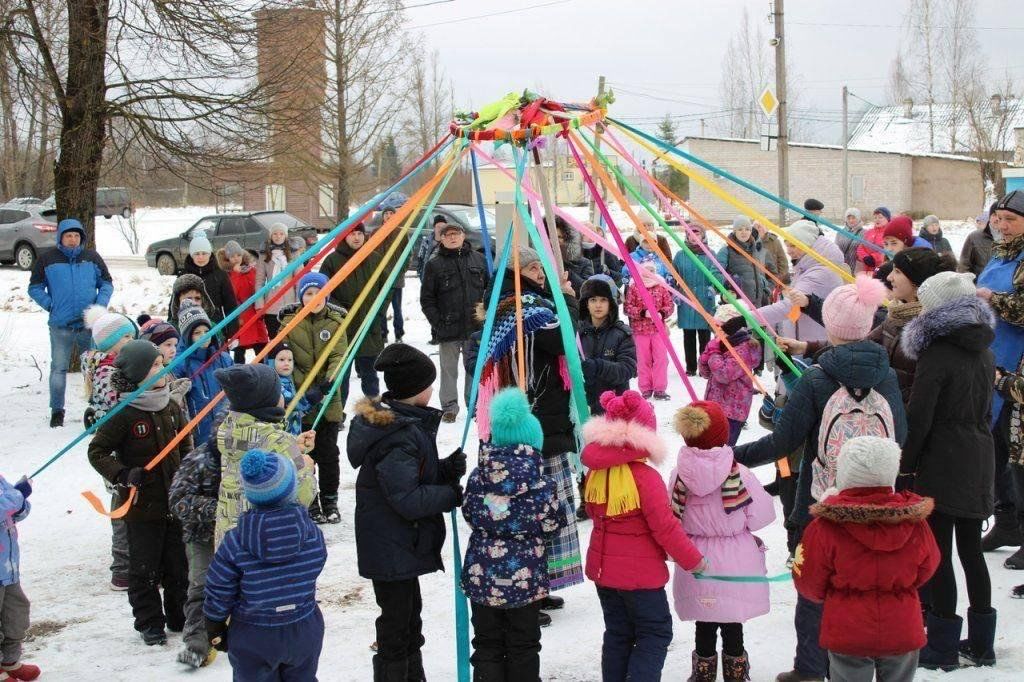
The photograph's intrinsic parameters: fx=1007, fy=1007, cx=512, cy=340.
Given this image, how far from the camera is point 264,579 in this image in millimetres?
3578

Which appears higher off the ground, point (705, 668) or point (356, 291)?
point (356, 291)

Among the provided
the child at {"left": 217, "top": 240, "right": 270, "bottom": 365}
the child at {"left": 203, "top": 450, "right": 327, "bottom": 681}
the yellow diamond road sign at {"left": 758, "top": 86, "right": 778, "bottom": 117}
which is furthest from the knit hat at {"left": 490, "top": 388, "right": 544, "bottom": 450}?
the yellow diamond road sign at {"left": 758, "top": 86, "right": 778, "bottom": 117}

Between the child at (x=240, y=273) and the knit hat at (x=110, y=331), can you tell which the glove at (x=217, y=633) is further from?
the child at (x=240, y=273)

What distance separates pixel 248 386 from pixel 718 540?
203 centimetres

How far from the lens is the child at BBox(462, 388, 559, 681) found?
3762 mm

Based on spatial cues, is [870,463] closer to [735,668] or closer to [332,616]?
[735,668]

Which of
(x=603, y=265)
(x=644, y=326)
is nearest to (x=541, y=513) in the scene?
(x=644, y=326)

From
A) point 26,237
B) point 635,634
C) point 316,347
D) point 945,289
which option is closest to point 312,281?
point 316,347

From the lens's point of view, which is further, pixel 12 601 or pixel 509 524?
pixel 12 601

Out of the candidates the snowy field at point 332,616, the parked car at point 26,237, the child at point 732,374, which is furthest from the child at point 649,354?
the parked car at point 26,237

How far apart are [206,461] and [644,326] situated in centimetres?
562

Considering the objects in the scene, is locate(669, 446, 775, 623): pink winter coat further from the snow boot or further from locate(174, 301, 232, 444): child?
locate(174, 301, 232, 444): child

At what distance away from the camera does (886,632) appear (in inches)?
133

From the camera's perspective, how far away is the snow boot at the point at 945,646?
4223 millimetres
